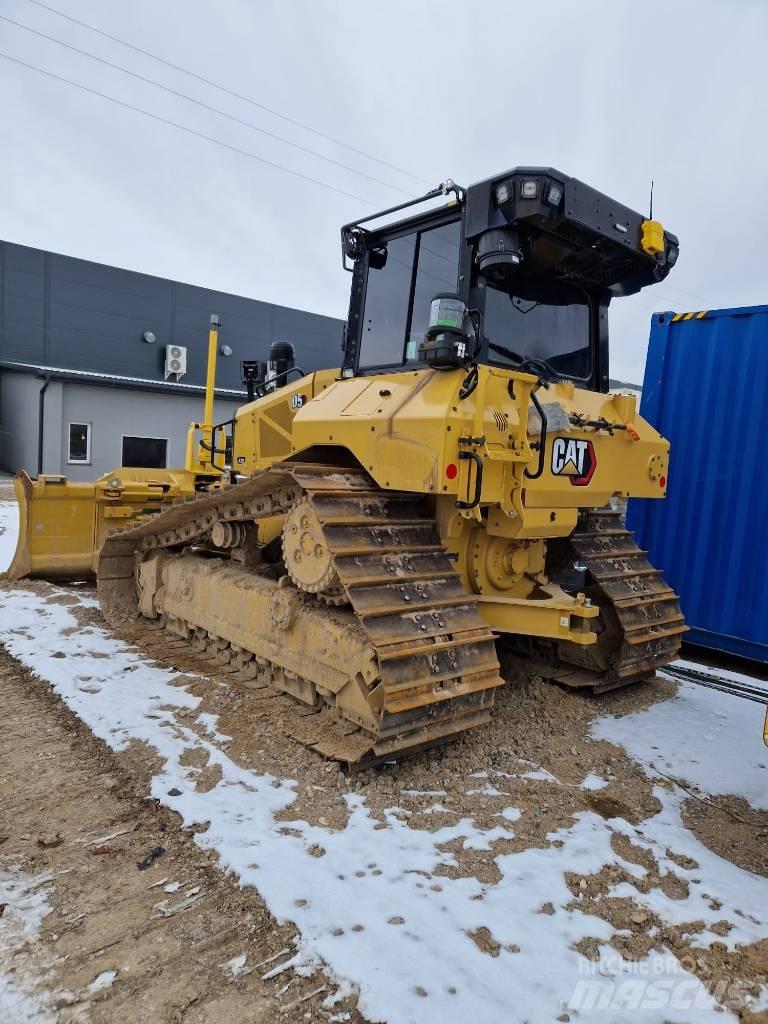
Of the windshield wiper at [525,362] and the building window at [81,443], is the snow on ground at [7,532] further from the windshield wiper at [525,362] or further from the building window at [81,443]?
the windshield wiper at [525,362]

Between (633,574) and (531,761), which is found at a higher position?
(633,574)

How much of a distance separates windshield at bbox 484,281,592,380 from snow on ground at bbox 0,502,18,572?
703 cm

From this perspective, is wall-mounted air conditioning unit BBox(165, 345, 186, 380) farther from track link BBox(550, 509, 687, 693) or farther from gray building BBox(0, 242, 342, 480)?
track link BBox(550, 509, 687, 693)

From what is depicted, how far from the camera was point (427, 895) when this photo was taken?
8.77 feet

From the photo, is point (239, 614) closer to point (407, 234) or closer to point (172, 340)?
point (407, 234)

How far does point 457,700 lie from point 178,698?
201cm

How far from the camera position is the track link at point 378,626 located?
3518 millimetres

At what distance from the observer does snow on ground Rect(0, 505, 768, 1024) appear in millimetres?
2186

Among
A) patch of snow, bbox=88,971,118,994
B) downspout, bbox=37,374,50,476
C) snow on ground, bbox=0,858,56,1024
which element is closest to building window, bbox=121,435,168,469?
downspout, bbox=37,374,50,476

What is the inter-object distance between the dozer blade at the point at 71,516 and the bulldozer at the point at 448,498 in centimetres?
202

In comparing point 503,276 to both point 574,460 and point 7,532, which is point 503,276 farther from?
point 7,532

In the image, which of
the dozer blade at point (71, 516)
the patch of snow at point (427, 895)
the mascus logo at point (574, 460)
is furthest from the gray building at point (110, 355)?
the mascus logo at point (574, 460)

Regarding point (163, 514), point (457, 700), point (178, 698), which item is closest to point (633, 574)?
point (457, 700)

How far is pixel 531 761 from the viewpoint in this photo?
394 centimetres
